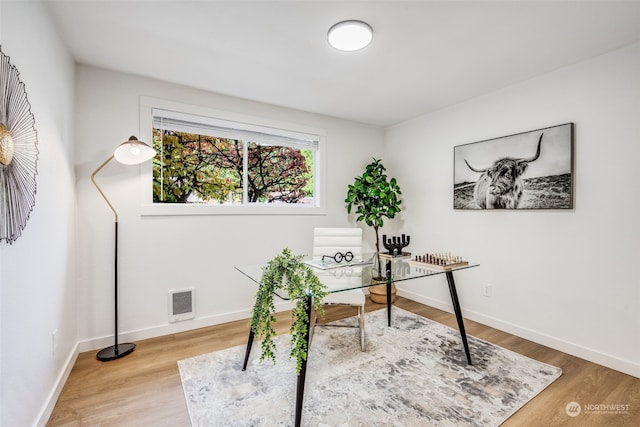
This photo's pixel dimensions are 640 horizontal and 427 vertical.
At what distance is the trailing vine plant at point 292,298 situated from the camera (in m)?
1.55

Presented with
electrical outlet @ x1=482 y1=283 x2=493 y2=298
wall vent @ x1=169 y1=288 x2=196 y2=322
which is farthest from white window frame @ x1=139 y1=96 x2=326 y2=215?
electrical outlet @ x1=482 y1=283 x2=493 y2=298

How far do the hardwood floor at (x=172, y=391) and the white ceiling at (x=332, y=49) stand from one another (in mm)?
2377

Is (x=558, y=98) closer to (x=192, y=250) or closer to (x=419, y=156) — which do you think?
(x=419, y=156)

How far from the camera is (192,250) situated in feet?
9.29

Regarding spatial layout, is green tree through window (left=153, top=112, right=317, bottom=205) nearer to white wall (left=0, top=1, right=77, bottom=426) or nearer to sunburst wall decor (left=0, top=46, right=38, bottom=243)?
white wall (left=0, top=1, right=77, bottom=426)

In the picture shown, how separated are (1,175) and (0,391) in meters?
0.85

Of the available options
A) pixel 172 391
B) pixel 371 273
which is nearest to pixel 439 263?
pixel 371 273

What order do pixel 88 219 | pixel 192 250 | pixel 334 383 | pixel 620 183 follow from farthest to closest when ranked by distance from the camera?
pixel 192 250 < pixel 88 219 < pixel 620 183 < pixel 334 383

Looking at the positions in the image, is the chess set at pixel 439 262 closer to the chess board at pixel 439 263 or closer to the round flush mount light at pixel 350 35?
the chess board at pixel 439 263

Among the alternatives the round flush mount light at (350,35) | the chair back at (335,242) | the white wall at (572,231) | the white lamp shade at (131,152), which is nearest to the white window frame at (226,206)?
the white lamp shade at (131,152)

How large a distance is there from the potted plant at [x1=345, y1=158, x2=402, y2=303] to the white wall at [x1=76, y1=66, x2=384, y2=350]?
38.1 inches

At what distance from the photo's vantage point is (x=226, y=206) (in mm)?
3006

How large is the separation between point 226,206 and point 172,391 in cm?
167

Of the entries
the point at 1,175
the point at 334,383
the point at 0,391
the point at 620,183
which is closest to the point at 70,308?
the point at 0,391
